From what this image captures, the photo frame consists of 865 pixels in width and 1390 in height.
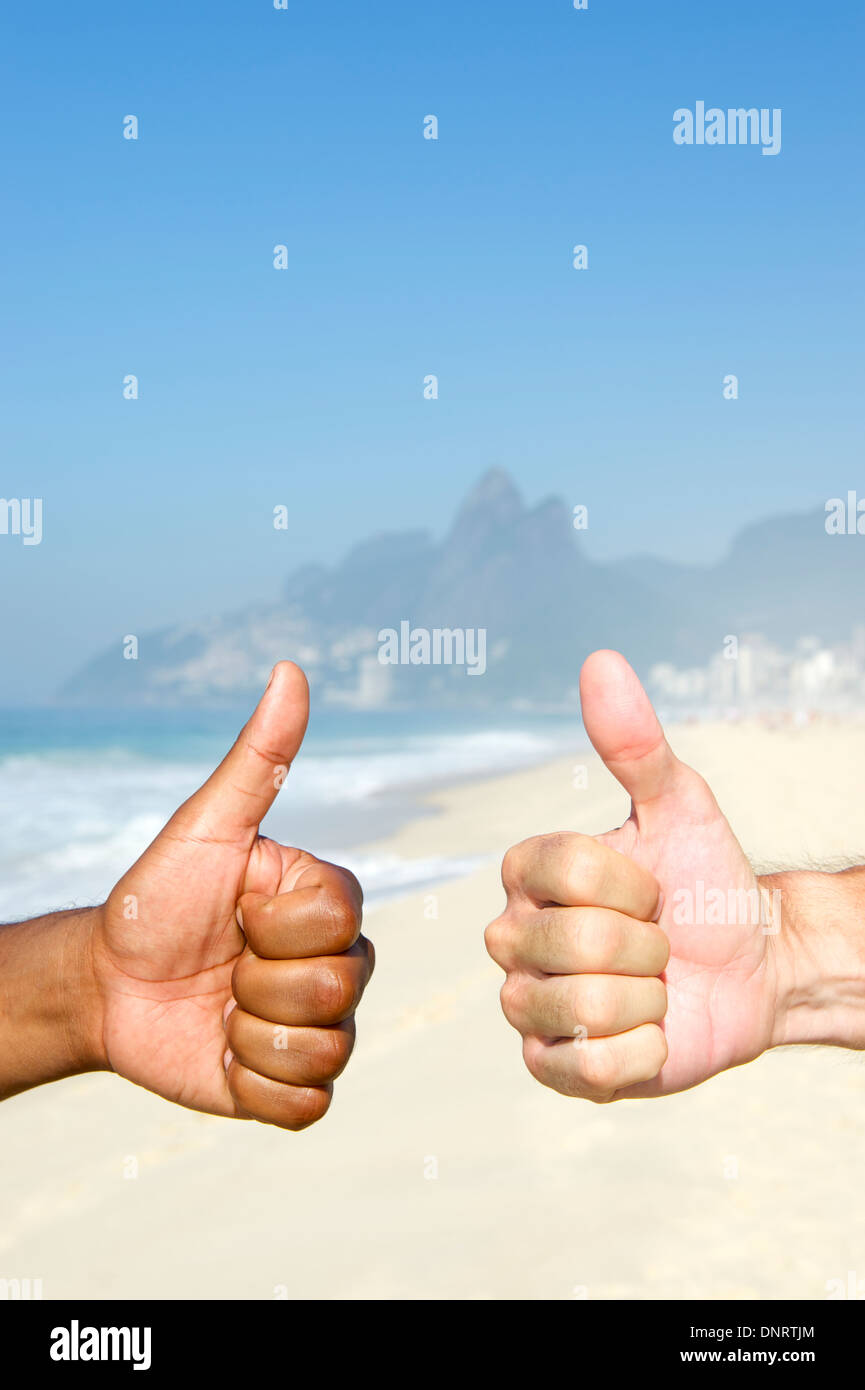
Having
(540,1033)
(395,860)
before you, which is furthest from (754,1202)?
(395,860)

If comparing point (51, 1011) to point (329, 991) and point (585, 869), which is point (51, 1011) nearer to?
point (329, 991)

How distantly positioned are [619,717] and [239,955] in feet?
3.53

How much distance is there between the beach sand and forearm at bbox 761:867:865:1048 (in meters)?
0.20

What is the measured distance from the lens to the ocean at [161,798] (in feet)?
35.3

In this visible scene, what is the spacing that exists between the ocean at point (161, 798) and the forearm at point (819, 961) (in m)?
2.59

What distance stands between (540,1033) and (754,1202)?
246 cm

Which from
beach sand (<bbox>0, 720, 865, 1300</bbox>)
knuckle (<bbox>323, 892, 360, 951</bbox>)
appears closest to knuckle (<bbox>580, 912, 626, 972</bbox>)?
knuckle (<bbox>323, 892, 360, 951</bbox>)

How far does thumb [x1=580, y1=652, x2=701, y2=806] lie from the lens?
1604 mm

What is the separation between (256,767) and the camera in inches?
76.6

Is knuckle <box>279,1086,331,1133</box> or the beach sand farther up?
knuckle <box>279,1086,331,1133</box>

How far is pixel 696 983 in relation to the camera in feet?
6.19

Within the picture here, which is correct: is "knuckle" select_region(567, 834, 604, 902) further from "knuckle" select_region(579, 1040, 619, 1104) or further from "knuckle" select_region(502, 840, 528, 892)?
"knuckle" select_region(579, 1040, 619, 1104)

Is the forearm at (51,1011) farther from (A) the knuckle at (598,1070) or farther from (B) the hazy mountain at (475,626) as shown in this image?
(B) the hazy mountain at (475,626)
